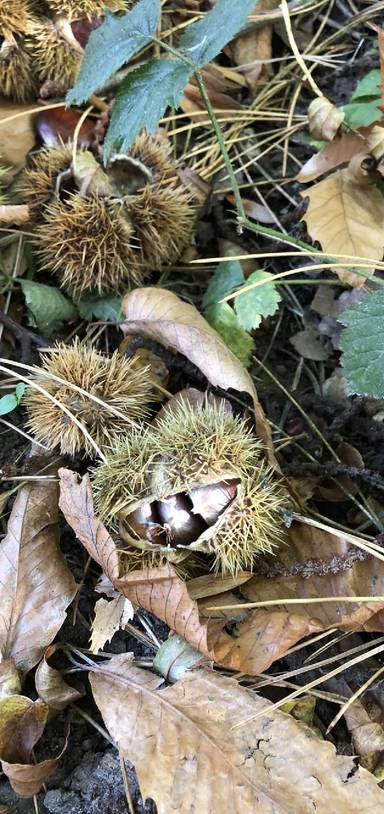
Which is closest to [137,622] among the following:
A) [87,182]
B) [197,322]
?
[197,322]

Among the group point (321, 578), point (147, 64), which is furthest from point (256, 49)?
point (321, 578)

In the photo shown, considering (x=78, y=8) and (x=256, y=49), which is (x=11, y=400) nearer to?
(x=78, y=8)

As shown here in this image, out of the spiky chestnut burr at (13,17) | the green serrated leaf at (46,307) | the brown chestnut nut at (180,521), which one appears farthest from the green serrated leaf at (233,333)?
the spiky chestnut burr at (13,17)

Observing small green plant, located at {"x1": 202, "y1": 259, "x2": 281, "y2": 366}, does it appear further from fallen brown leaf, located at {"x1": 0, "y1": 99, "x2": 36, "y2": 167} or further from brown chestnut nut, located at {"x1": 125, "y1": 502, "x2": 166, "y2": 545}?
fallen brown leaf, located at {"x1": 0, "y1": 99, "x2": 36, "y2": 167}

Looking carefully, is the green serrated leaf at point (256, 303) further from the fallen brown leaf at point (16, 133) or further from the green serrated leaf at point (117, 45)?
the fallen brown leaf at point (16, 133)

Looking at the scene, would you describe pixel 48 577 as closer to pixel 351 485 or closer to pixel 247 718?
pixel 247 718

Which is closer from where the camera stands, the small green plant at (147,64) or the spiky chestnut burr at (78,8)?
the small green plant at (147,64)
